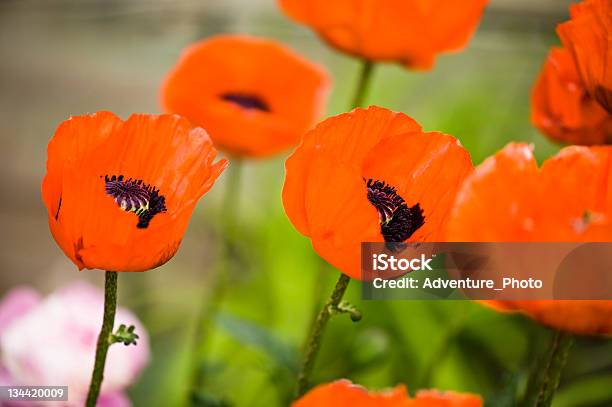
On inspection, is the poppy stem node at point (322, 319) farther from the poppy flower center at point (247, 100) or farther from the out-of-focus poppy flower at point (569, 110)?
the poppy flower center at point (247, 100)

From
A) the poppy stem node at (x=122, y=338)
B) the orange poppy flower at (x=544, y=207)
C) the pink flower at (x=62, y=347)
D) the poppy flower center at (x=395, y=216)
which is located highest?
the orange poppy flower at (x=544, y=207)

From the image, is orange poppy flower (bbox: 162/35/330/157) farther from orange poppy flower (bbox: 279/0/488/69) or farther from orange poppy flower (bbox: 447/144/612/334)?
orange poppy flower (bbox: 447/144/612/334)

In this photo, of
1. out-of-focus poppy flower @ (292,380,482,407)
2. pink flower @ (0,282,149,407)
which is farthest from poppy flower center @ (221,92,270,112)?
out-of-focus poppy flower @ (292,380,482,407)

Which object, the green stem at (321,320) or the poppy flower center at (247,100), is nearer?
the green stem at (321,320)

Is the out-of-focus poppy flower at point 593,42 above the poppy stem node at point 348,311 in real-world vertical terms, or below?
above

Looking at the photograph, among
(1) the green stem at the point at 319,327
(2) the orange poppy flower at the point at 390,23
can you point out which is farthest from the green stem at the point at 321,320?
(2) the orange poppy flower at the point at 390,23

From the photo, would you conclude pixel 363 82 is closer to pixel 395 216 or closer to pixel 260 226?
pixel 395 216

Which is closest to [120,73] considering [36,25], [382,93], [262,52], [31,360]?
[36,25]

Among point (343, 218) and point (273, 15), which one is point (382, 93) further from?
point (343, 218)
